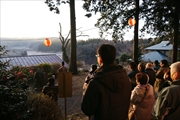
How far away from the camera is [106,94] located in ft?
6.08

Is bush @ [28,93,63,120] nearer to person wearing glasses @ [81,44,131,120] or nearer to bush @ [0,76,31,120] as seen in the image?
bush @ [0,76,31,120]

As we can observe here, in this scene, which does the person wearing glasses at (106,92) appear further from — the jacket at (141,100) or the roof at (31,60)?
the roof at (31,60)

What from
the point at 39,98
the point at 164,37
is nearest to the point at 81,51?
the point at 164,37

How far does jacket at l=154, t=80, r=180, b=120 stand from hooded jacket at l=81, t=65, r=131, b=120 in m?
0.63

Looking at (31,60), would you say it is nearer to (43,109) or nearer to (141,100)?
(43,109)

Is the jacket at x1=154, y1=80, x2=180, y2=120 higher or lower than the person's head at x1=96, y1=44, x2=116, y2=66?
lower

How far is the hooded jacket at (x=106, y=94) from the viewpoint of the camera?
1.82m

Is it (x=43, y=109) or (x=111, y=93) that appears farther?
(x=43, y=109)

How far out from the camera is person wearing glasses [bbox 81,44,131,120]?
182 cm

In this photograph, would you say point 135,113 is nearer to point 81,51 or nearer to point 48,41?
point 48,41

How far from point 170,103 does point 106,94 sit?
1007mm

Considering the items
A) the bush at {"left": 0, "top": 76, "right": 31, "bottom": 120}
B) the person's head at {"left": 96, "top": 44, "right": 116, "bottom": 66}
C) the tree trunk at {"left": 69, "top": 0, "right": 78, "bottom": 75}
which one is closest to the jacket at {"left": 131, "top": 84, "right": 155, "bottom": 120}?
the person's head at {"left": 96, "top": 44, "right": 116, "bottom": 66}

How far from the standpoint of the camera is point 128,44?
38.5 m

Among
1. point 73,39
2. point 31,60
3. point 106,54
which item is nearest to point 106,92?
point 106,54
